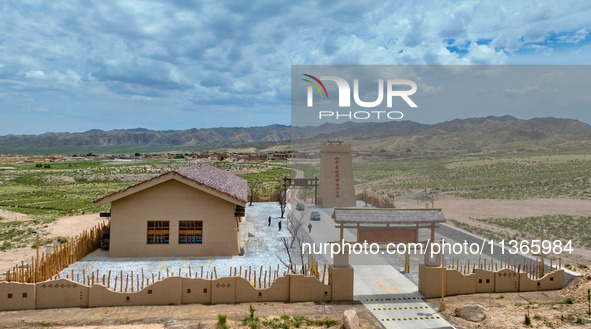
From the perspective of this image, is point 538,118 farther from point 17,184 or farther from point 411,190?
point 17,184

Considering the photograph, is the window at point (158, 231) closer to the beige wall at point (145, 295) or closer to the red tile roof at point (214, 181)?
the red tile roof at point (214, 181)

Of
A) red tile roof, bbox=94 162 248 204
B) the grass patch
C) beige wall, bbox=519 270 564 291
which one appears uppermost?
red tile roof, bbox=94 162 248 204

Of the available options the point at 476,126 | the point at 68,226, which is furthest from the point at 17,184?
the point at 476,126

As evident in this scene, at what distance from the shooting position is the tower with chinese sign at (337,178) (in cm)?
4625

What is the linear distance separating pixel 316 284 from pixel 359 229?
3.18m

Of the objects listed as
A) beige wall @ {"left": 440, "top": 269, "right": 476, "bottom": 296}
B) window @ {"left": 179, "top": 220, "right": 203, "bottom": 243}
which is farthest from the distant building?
beige wall @ {"left": 440, "top": 269, "right": 476, "bottom": 296}

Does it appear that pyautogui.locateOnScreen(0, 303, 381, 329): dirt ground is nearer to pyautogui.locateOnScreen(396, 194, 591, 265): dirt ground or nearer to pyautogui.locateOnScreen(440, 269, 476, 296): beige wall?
pyautogui.locateOnScreen(440, 269, 476, 296): beige wall

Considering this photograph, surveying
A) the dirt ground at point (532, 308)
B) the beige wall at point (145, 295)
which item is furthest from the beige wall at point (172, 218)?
the dirt ground at point (532, 308)

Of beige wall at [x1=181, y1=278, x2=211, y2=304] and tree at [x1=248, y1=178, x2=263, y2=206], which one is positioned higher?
tree at [x1=248, y1=178, x2=263, y2=206]

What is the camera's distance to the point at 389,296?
17.6 metres

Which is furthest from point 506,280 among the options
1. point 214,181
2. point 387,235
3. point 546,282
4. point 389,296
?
point 214,181

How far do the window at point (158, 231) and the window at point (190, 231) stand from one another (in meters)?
0.76

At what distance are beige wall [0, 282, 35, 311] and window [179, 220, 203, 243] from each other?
27.2ft

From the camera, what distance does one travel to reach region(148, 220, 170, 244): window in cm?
2262
